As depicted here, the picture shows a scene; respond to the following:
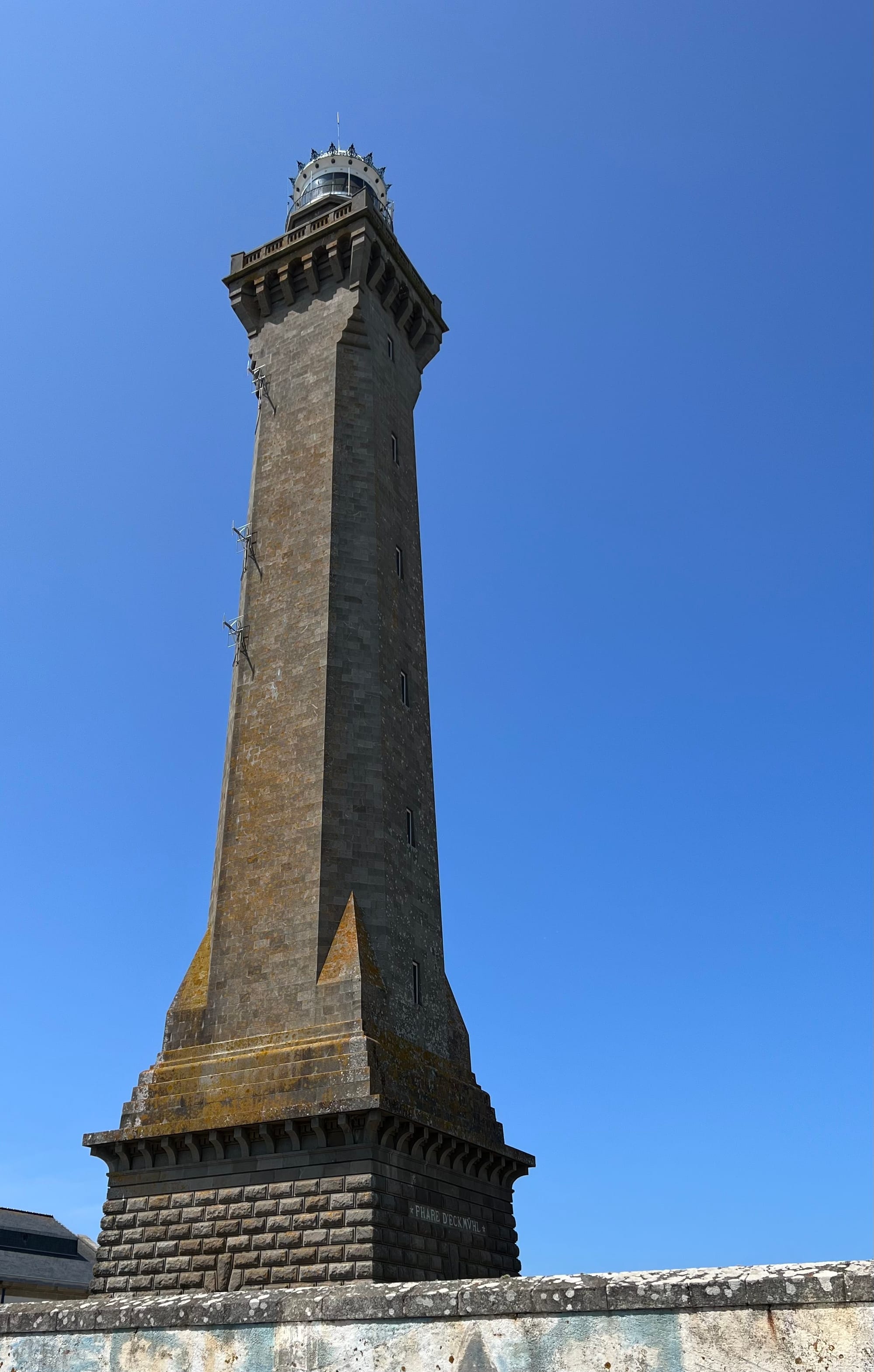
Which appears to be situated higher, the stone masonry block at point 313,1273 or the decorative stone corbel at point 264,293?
the decorative stone corbel at point 264,293

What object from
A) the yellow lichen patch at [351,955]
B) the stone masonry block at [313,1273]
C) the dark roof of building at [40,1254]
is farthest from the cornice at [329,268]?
the dark roof of building at [40,1254]

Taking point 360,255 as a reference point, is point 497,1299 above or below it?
below

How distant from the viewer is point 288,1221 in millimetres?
21266

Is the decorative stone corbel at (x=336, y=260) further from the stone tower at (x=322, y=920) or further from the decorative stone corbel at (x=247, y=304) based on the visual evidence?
the decorative stone corbel at (x=247, y=304)

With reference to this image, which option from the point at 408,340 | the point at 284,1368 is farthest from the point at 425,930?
the point at 408,340

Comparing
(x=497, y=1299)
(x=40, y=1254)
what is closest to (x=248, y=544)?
(x=497, y=1299)

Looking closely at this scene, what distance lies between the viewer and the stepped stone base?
67.9ft

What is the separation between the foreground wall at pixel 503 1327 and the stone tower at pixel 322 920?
38.6 feet

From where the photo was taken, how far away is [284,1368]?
866cm

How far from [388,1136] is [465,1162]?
4044 mm

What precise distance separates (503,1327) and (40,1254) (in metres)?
55.0

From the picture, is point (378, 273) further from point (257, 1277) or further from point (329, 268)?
point (257, 1277)

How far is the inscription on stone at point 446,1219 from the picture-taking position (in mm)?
22203

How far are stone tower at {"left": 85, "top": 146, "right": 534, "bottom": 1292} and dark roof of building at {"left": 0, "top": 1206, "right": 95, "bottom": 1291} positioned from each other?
34.0m
